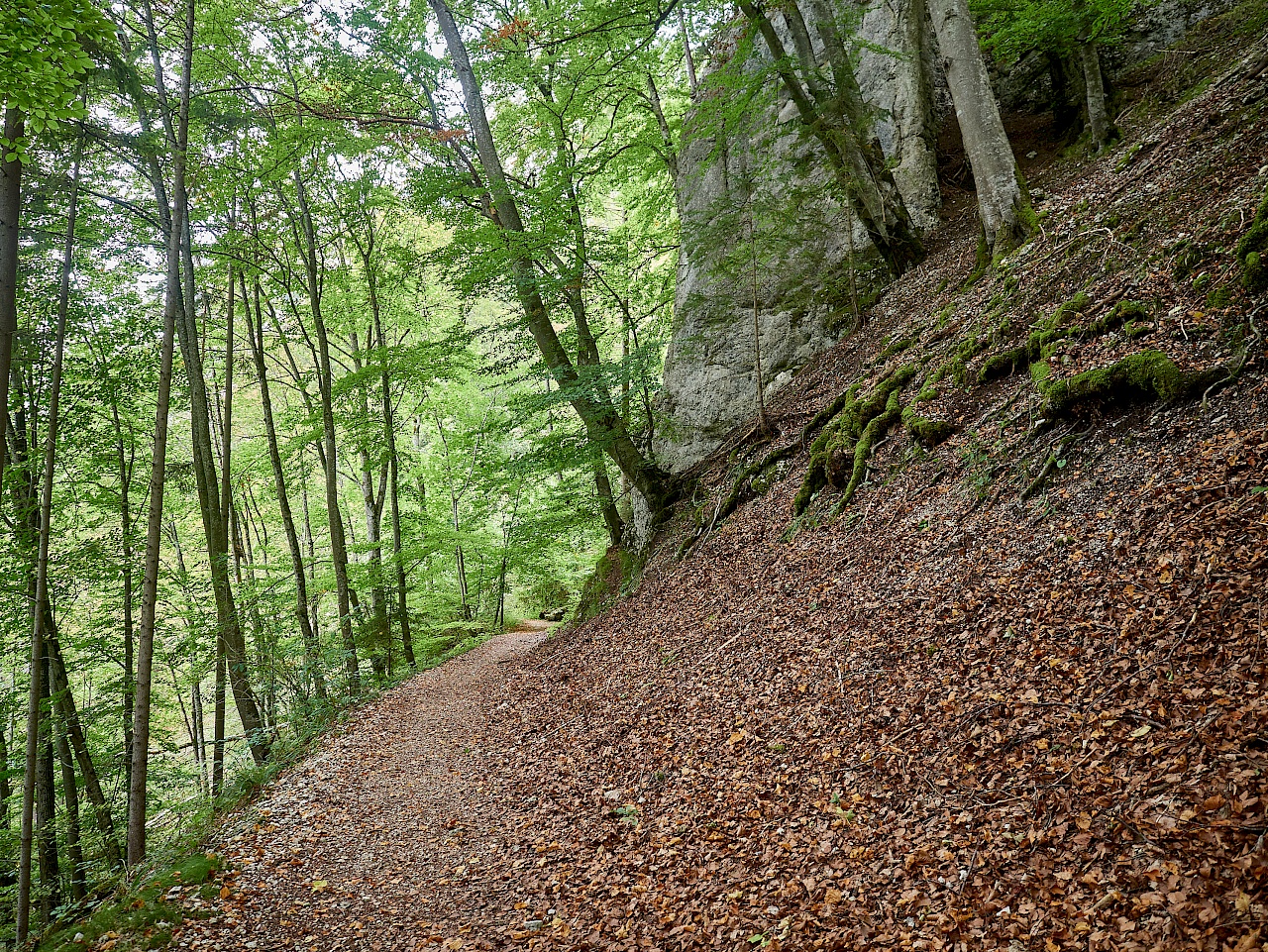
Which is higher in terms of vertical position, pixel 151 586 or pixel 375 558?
pixel 151 586

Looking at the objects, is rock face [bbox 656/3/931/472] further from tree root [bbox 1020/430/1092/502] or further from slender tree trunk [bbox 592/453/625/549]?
tree root [bbox 1020/430/1092/502]

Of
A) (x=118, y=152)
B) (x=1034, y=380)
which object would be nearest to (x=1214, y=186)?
(x=1034, y=380)

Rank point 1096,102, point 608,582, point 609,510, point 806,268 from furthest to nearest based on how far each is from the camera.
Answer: point 609,510 → point 608,582 → point 806,268 → point 1096,102

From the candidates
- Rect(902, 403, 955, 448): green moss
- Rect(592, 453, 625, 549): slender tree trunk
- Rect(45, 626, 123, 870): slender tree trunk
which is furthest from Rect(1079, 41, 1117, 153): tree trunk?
Rect(45, 626, 123, 870): slender tree trunk

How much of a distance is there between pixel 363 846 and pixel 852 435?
23.9 ft

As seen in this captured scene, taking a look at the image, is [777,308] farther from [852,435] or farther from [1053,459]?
[1053,459]

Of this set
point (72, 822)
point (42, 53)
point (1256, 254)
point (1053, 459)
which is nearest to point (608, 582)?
point (1053, 459)

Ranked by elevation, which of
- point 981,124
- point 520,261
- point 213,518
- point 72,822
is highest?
point 520,261

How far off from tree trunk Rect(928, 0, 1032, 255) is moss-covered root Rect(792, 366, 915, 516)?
240cm

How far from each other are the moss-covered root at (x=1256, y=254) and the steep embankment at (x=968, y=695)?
0.06m

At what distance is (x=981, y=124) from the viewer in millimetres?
8086

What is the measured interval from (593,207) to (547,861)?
1563cm

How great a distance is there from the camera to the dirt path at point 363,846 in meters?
4.93

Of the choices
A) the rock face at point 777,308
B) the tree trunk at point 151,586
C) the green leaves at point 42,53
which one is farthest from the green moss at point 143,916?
the rock face at point 777,308
